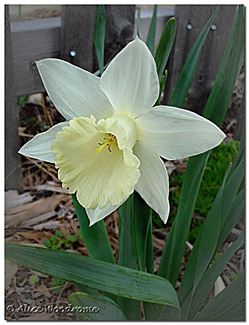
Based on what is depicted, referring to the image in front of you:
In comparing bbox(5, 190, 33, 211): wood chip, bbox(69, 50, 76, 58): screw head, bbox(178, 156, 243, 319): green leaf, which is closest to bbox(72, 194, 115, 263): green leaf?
bbox(178, 156, 243, 319): green leaf

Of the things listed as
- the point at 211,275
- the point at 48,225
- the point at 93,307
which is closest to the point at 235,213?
the point at 211,275

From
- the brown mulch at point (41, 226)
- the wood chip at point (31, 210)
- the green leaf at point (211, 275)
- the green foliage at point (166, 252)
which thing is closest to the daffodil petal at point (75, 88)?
the green foliage at point (166, 252)

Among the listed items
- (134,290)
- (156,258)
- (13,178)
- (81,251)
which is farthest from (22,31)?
(134,290)

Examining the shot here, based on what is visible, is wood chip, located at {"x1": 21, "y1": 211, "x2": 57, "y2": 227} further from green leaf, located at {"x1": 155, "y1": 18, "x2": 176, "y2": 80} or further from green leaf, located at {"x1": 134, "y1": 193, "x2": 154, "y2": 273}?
green leaf, located at {"x1": 155, "y1": 18, "x2": 176, "y2": 80}

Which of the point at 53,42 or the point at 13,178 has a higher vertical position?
the point at 53,42

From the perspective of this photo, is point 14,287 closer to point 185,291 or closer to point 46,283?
point 46,283
